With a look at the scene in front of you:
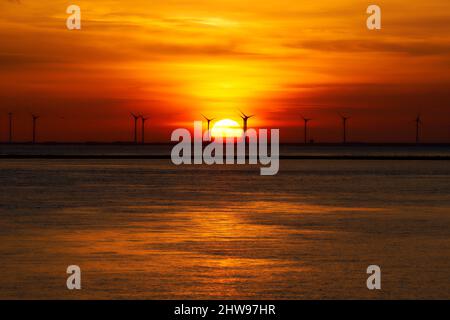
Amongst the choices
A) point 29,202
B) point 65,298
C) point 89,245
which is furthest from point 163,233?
point 29,202

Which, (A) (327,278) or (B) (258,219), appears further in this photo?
(B) (258,219)

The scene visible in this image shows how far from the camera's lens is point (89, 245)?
32656mm

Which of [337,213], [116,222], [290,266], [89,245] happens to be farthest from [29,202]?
[290,266]

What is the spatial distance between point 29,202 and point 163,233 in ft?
81.8

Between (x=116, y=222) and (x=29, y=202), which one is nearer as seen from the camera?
(x=116, y=222)

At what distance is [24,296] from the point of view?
2241 cm

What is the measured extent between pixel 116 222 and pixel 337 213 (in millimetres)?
14085

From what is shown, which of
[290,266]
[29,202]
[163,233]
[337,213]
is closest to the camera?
[290,266]

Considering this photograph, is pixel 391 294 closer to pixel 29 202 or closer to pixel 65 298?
pixel 65 298

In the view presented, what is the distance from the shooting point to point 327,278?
83.0ft
